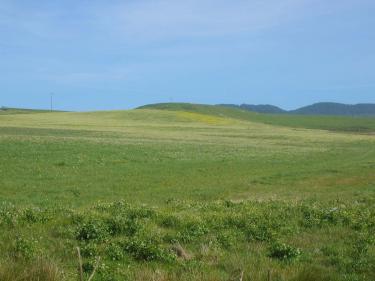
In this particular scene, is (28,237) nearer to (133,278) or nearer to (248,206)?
(133,278)

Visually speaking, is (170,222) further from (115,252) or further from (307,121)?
(307,121)

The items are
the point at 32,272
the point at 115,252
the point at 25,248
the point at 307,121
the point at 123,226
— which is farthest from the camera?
the point at 307,121

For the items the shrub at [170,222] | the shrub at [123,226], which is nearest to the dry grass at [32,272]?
the shrub at [123,226]

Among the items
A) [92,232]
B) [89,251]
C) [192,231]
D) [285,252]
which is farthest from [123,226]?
[285,252]

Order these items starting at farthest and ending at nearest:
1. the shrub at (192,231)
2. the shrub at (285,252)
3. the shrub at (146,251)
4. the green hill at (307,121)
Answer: the green hill at (307,121) → the shrub at (192,231) → the shrub at (285,252) → the shrub at (146,251)

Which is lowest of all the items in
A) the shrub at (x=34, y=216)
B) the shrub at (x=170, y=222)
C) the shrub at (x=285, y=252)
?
the shrub at (x=285, y=252)


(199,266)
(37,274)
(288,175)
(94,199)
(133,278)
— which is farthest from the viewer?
(288,175)

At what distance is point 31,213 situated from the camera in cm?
1105

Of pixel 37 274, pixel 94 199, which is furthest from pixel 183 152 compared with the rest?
pixel 37 274

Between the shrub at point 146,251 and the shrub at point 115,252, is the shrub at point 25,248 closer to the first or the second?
the shrub at point 115,252

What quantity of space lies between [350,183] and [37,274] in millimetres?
20551

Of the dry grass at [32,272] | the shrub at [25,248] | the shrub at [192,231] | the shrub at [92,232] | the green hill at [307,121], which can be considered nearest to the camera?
the dry grass at [32,272]

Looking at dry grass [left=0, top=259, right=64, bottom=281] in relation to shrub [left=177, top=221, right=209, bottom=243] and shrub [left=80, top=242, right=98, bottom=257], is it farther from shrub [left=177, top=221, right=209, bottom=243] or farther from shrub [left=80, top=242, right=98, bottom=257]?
shrub [left=177, top=221, right=209, bottom=243]

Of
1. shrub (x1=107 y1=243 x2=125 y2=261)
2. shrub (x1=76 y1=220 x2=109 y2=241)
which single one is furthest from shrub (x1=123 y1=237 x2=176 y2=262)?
shrub (x1=76 y1=220 x2=109 y2=241)
